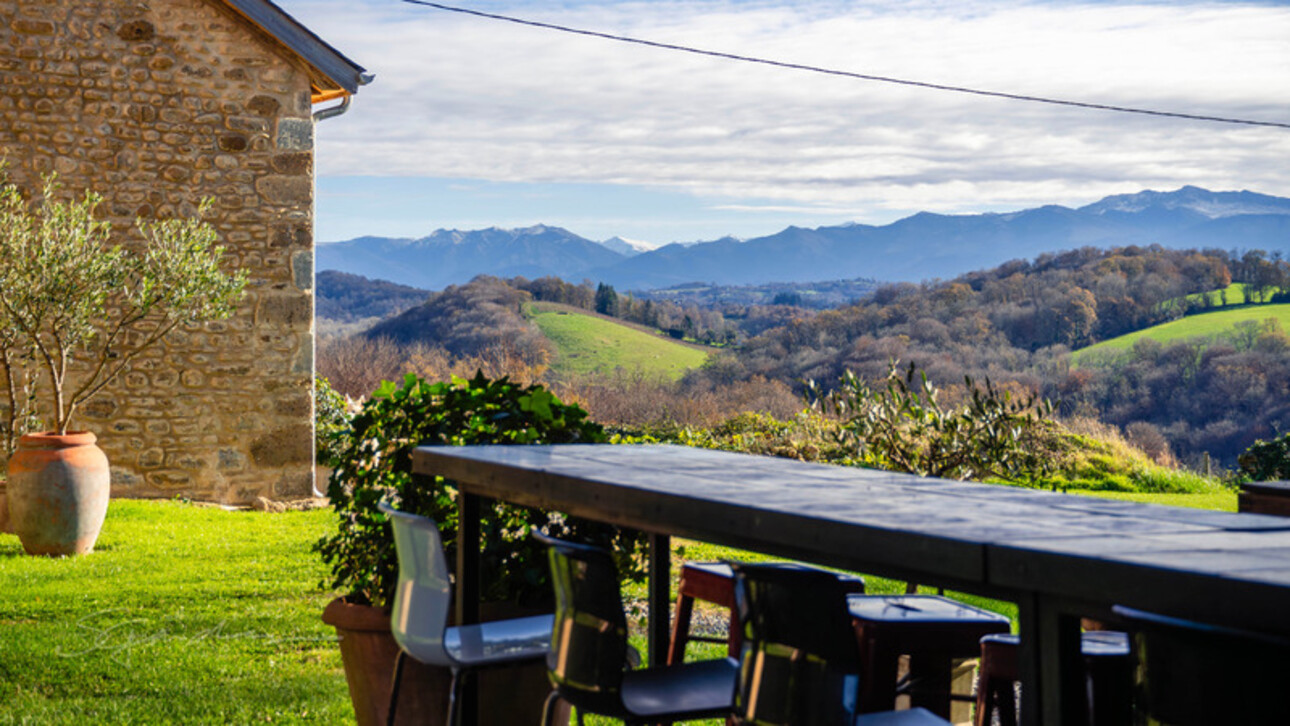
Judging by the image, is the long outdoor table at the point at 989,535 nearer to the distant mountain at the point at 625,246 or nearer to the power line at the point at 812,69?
the power line at the point at 812,69

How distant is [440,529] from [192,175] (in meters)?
8.41

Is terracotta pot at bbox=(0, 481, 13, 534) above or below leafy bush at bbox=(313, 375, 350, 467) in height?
below

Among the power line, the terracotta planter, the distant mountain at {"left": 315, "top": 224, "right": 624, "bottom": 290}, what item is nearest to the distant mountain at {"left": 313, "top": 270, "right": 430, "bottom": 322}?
the power line

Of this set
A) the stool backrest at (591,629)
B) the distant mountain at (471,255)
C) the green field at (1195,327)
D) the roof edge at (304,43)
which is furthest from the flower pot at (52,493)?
the distant mountain at (471,255)

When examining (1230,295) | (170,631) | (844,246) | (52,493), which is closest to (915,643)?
(170,631)

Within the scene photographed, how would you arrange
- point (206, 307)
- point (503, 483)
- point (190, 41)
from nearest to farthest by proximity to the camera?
1. point (503, 483)
2. point (206, 307)
3. point (190, 41)

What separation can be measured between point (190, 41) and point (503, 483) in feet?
31.7

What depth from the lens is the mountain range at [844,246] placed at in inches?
2771

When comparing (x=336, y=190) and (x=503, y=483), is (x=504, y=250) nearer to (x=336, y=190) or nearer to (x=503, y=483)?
(x=336, y=190)

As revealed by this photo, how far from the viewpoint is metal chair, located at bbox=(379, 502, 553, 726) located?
3039 millimetres

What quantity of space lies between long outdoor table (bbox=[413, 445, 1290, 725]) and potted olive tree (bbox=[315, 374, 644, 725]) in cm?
69

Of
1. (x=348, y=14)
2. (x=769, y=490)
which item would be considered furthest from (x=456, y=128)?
(x=769, y=490)

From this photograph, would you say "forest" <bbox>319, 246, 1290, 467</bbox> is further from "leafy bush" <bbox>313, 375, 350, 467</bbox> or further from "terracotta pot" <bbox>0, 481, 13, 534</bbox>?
"terracotta pot" <bbox>0, 481, 13, 534</bbox>

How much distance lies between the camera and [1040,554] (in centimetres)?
177
